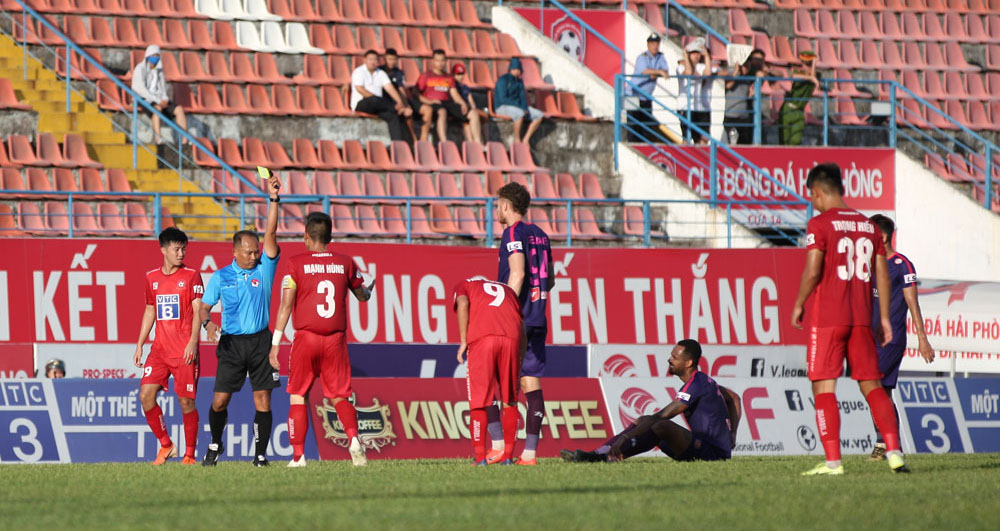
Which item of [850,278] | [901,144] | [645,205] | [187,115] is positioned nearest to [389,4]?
[187,115]

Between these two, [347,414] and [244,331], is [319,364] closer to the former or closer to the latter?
[347,414]

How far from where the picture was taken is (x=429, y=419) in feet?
47.4

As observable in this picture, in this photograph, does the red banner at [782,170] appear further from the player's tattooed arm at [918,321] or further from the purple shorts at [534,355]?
the purple shorts at [534,355]

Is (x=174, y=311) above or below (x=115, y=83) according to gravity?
below

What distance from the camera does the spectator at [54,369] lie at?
17.1 metres

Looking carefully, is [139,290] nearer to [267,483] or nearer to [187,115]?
[187,115]

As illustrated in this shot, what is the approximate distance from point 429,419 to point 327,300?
332 centimetres

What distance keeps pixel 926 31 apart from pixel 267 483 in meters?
23.6

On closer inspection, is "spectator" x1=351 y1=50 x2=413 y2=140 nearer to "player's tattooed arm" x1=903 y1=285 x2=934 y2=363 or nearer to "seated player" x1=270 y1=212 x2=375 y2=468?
"seated player" x1=270 y1=212 x2=375 y2=468

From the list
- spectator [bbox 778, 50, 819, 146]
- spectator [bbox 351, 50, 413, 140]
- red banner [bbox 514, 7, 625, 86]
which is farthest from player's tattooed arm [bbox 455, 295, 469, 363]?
red banner [bbox 514, 7, 625, 86]

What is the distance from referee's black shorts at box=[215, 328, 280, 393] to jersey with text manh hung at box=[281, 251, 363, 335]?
72 centimetres

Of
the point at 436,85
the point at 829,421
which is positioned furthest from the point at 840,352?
the point at 436,85

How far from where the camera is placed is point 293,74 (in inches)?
960

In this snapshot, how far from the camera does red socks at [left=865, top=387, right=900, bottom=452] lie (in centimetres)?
984
